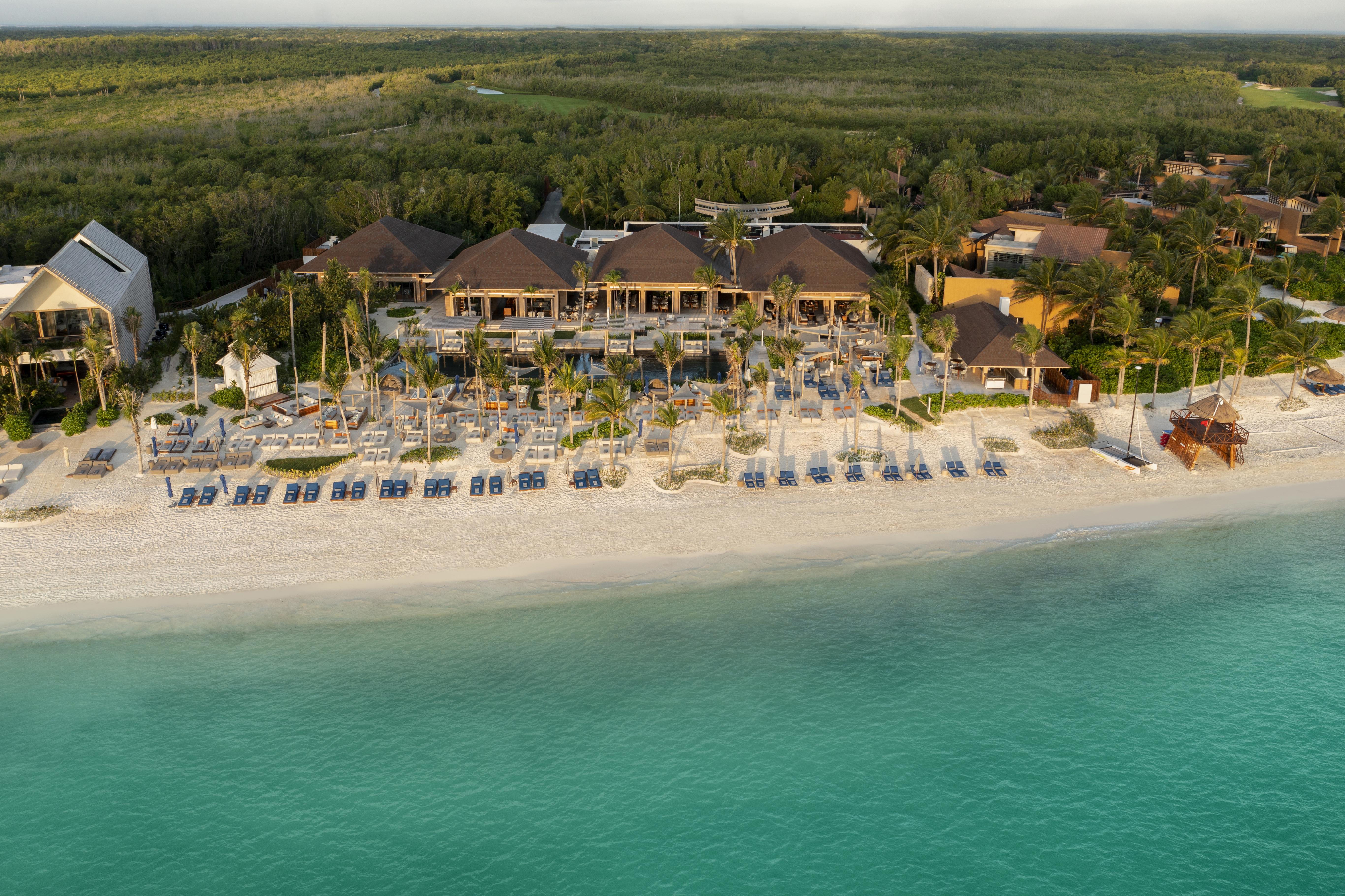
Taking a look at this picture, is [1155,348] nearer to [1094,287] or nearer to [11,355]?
[1094,287]

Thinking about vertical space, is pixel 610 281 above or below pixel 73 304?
below

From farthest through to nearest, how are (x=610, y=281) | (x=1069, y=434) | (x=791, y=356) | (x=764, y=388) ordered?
(x=610, y=281) → (x=764, y=388) → (x=791, y=356) → (x=1069, y=434)

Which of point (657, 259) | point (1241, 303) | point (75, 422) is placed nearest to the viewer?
point (75, 422)

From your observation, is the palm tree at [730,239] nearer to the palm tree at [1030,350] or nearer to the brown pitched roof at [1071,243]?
the brown pitched roof at [1071,243]

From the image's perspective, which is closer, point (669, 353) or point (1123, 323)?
point (669, 353)

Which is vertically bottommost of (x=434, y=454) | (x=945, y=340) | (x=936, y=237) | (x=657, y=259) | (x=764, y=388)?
(x=434, y=454)

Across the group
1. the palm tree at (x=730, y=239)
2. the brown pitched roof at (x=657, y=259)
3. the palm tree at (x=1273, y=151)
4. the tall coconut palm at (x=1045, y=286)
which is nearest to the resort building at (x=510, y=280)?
the brown pitched roof at (x=657, y=259)

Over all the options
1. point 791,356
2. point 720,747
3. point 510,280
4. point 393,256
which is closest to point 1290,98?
point 510,280

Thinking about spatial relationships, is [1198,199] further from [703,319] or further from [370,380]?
[370,380]
